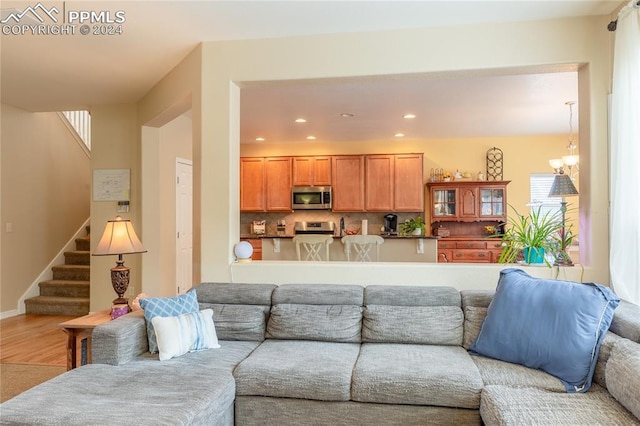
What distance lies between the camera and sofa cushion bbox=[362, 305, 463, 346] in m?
2.66

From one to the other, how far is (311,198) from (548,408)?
19.2 feet

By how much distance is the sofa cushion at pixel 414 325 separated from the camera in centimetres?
266

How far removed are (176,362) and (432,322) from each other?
160 centimetres

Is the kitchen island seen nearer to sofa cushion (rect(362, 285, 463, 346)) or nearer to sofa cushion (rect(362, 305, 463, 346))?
sofa cushion (rect(362, 285, 463, 346))

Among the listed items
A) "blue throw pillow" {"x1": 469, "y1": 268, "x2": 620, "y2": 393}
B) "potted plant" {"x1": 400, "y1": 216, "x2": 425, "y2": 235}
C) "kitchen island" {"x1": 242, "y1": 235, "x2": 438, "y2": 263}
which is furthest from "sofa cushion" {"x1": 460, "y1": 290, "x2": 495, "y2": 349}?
"potted plant" {"x1": 400, "y1": 216, "x2": 425, "y2": 235}

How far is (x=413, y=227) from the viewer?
716cm

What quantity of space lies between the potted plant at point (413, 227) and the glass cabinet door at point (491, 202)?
3.33ft

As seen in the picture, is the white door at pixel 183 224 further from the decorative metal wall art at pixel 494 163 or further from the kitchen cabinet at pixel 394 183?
the decorative metal wall art at pixel 494 163

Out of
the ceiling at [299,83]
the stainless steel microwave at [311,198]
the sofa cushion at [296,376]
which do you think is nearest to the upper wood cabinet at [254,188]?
the stainless steel microwave at [311,198]

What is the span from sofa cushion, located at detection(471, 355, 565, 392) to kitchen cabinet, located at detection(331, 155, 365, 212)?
5092 millimetres

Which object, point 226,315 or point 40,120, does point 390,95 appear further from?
point 40,120

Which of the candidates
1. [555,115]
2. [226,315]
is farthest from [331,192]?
[226,315]

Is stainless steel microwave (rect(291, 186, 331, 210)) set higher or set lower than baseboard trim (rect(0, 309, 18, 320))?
higher

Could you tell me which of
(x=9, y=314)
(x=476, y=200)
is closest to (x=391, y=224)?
(x=476, y=200)
